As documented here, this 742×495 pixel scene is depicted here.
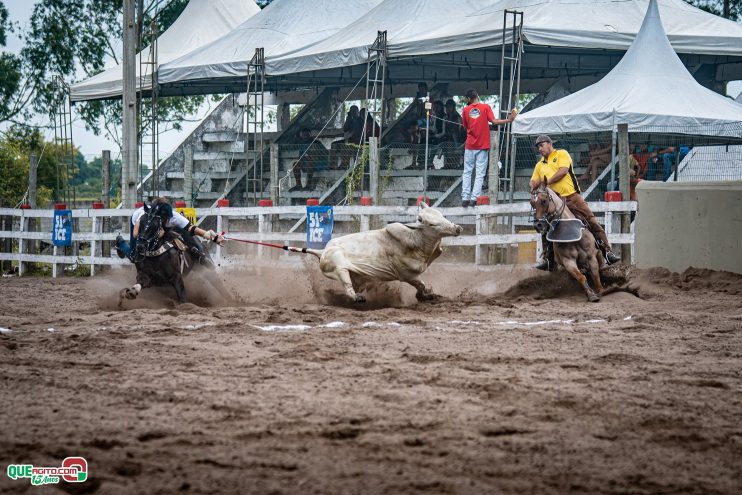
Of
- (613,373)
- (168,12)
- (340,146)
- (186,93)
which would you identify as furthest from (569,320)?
(168,12)

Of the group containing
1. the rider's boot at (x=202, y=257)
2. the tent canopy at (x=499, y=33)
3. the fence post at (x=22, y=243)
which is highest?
the tent canopy at (x=499, y=33)

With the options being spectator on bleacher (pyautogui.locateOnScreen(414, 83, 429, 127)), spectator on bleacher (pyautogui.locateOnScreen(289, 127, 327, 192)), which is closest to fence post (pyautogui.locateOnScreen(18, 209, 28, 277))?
spectator on bleacher (pyautogui.locateOnScreen(289, 127, 327, 192))

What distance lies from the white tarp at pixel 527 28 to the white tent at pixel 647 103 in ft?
4.29

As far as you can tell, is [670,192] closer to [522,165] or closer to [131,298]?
[522,165]

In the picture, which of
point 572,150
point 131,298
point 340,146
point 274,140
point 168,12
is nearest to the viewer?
point 131,298

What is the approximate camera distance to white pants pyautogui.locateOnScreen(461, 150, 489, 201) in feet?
60.6

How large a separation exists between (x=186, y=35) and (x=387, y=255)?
20.0 m

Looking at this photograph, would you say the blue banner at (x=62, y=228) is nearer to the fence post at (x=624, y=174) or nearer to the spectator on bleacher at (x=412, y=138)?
the spectator on bleacher at (x=412, y=138)

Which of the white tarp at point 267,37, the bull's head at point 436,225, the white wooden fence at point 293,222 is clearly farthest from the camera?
the white tarp at point 267,37

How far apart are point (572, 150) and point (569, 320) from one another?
10.3m

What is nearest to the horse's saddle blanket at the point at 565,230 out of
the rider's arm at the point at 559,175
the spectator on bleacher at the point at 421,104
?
the rider's arm at the point at 559,175

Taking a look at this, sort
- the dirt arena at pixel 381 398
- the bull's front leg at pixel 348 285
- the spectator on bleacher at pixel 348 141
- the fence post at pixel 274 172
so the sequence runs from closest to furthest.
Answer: the dirt arena at pixel 381 398, the bull's front leg at pixel 348 285, the fence post at pixel 274 172, the spectator on bleacher at pixel 348 141

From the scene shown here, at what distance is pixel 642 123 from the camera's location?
1727 centimetres

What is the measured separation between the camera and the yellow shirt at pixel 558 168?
14227 millimetres
